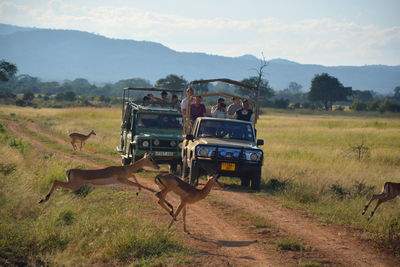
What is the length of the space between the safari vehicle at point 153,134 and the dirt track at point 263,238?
13.0 ft

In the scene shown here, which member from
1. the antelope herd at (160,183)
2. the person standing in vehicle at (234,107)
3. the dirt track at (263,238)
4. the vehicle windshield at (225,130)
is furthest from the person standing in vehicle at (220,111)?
the antelope herd at (160,183)

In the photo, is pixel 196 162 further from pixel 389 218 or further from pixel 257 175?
pixel 389 218

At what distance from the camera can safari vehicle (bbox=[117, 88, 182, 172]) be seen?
49.7 ft

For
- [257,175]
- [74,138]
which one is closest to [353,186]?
[257,175]

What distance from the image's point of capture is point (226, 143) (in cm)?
1245

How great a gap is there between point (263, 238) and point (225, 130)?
5.37 metres

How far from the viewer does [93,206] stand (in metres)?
10.3

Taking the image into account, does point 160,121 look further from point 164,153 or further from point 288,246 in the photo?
point 288,246

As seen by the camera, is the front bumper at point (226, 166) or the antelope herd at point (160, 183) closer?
the antelope herd at point (160, 183)

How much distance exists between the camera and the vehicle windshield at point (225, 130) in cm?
1348

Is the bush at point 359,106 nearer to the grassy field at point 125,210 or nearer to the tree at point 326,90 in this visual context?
the tree at point 326,90

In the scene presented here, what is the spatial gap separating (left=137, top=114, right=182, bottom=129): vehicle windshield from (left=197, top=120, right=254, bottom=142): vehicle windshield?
9.57 feet

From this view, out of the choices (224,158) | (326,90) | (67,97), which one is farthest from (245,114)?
(326,90)

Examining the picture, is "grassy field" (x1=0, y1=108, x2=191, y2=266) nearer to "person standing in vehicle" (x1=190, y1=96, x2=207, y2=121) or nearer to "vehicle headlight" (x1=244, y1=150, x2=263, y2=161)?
"vehicle headlight" (x1=244, y1=150, x2=263, y2=161)
